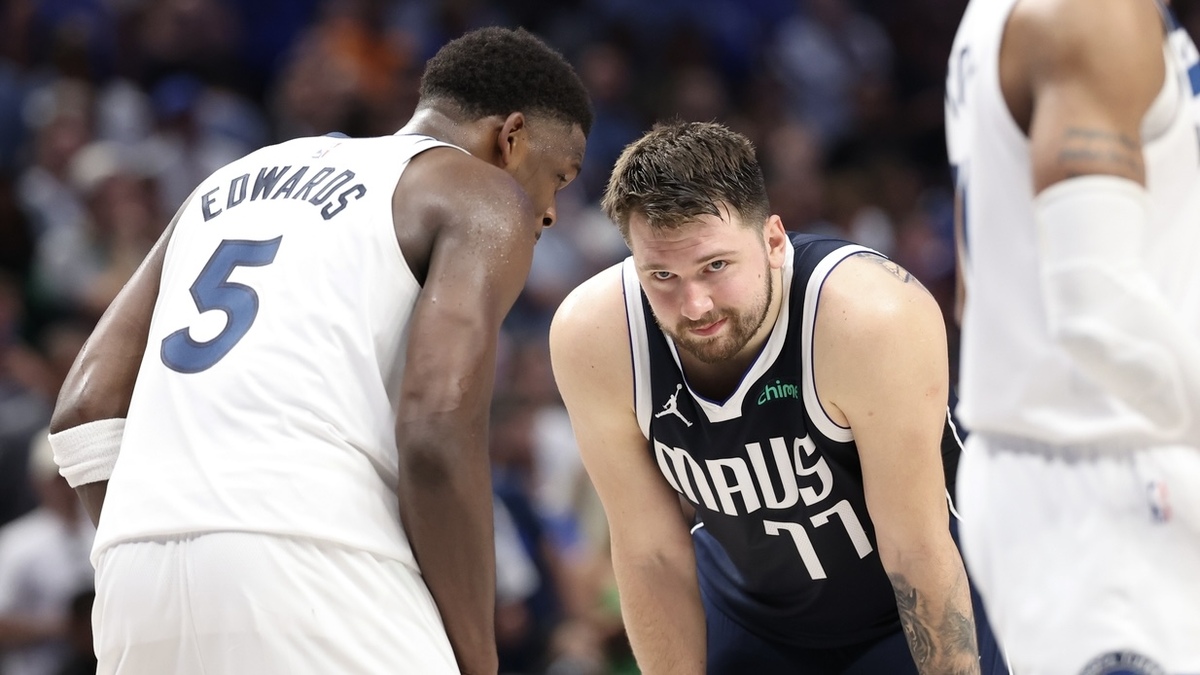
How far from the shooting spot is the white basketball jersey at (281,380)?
278 cm

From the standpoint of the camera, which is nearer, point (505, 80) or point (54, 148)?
point (505, 80)

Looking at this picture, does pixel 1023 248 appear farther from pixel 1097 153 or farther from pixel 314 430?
pixel 314 430

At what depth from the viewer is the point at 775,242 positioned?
3500 millimetres

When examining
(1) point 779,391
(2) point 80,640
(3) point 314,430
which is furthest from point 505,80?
(2) point 80,640

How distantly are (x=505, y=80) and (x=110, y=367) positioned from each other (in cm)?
117

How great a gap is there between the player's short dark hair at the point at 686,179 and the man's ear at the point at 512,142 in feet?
0.78

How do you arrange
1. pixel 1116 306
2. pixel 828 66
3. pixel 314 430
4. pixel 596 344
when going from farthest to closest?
pixel 828 66 → pixel 596 344 → pixel 314 430 → pixel 1116 306

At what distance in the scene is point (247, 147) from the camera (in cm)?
889

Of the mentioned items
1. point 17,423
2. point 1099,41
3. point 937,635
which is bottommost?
point 17,423

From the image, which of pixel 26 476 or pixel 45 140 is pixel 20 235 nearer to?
pixel 45 140

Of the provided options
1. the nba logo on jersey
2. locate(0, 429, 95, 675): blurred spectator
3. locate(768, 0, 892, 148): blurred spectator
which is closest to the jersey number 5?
the nba logo on jersey

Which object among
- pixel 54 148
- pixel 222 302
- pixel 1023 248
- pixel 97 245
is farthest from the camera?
pixel 54 148

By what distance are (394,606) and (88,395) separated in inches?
36.7

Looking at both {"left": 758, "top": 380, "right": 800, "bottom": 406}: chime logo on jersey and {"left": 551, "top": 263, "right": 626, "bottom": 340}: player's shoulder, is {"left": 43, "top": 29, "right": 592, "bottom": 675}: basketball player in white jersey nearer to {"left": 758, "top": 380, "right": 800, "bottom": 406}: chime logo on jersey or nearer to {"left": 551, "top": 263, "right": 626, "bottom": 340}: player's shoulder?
{"left": 551, "top": 263, "right": 626, "bottom": 340}: player's shoulder
